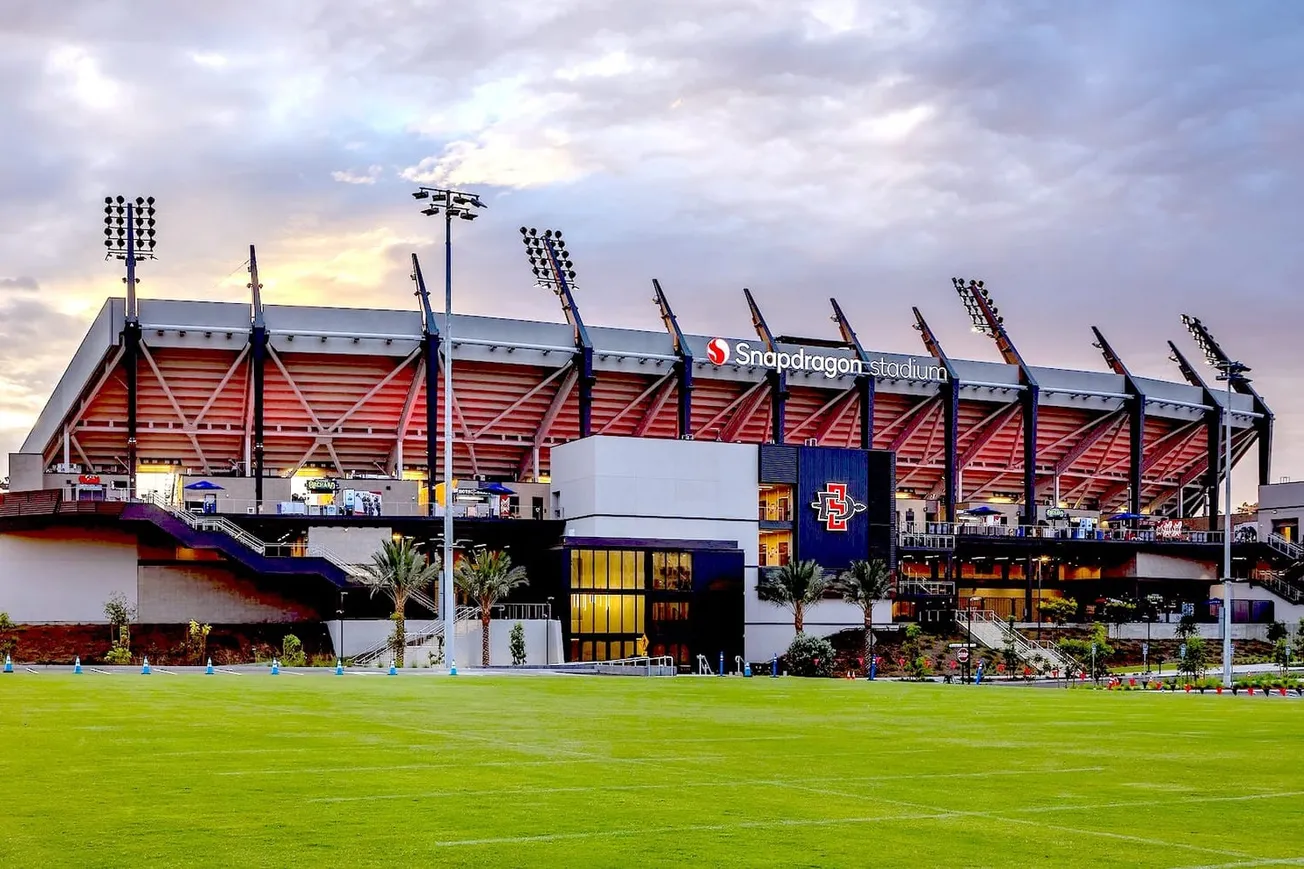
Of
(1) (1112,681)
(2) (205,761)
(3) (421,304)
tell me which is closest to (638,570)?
(3) (421,304)

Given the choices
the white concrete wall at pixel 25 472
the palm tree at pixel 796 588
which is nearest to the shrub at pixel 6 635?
the white concrete wall at pixel 25 472

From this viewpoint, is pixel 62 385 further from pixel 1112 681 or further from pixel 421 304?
pixel 1112 681

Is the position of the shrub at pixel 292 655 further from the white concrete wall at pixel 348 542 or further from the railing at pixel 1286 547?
the railing at pixel 1286 547

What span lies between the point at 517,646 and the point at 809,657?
1718 centimetres

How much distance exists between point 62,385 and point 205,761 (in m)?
87.5

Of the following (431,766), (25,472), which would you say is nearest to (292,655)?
(25,472)

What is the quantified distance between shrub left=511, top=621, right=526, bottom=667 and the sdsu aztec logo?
2624cm

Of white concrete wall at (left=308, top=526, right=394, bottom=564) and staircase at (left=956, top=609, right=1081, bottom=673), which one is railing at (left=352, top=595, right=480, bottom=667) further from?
staircase at (left=956, top=609, right=1081, bottom=673)

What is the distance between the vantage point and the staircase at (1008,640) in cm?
9125

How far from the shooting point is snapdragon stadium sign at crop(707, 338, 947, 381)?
360ft

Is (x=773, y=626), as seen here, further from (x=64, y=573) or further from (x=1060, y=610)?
(x=64, y=573)

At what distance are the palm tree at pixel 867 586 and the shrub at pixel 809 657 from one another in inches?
143

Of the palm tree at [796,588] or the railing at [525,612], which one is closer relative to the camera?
the railing at [525,612]

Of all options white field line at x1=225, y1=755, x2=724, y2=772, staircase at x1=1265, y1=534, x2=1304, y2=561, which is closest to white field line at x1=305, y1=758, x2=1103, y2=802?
white field line at x1=225, y1=755, x2=724, y2=772
